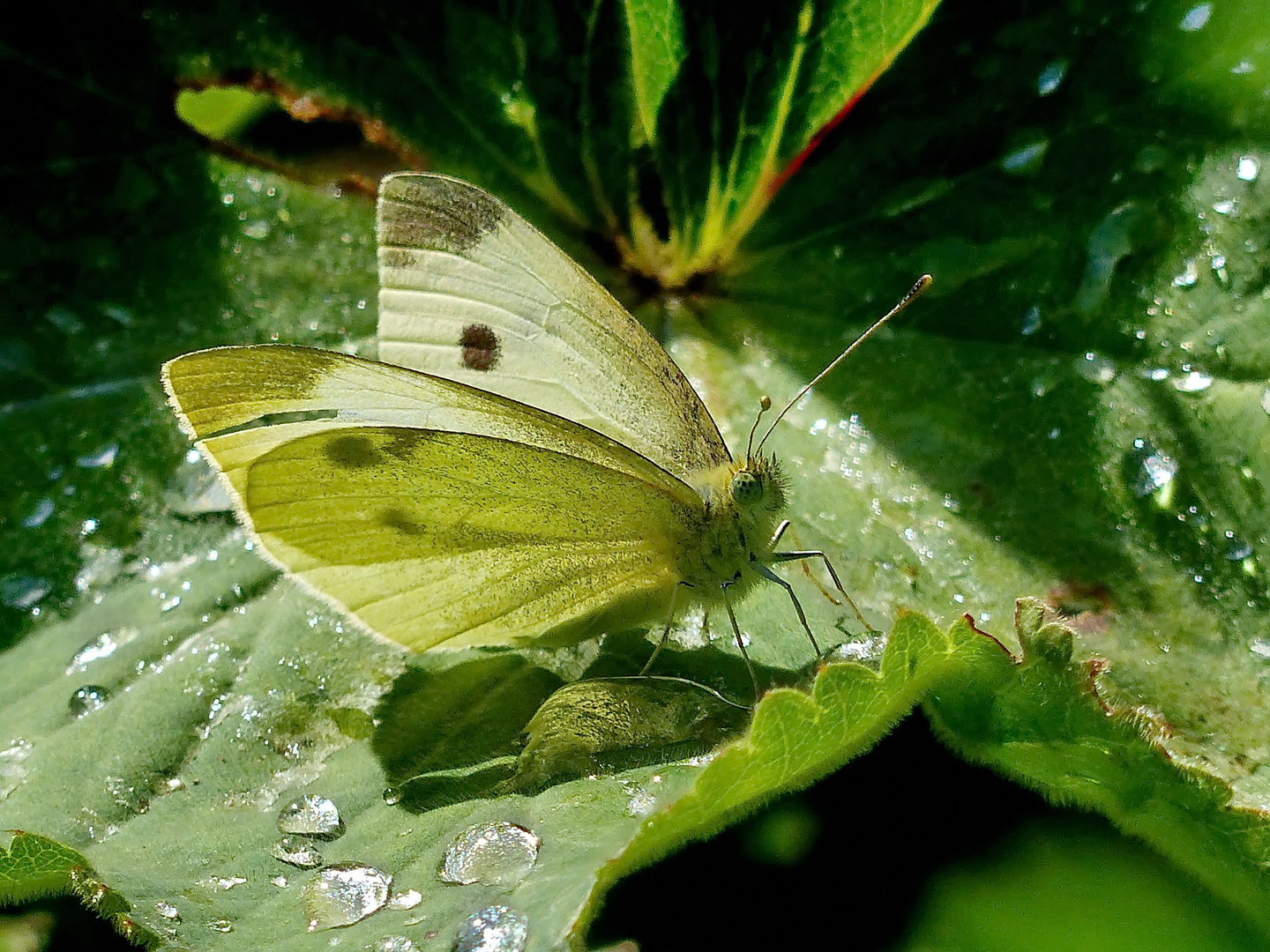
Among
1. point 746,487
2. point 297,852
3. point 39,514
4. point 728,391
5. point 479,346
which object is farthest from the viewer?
point 728,391

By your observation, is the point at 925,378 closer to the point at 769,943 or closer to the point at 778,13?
the point at 778,13

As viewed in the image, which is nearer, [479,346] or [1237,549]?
[1237,549]

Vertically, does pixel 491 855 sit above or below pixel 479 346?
below

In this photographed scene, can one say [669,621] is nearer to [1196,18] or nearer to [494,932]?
[494,932]

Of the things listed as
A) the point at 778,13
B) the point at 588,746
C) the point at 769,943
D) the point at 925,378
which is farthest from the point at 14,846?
the point at 778,13

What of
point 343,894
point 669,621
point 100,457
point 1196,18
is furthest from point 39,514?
point 1196,18

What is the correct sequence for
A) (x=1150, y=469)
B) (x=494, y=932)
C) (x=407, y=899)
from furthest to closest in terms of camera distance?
(x=1150, y=469) → (x=407, y=899) → (x=494, y=932)
